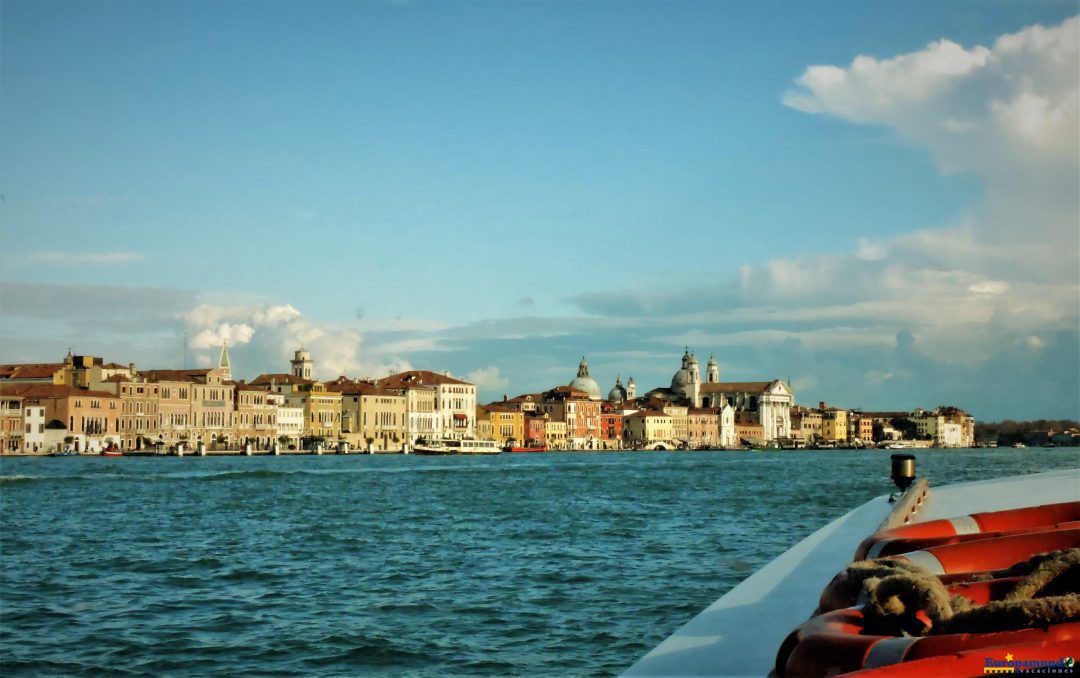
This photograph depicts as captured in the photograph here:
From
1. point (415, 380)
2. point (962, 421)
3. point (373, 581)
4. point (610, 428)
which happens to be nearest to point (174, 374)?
point (415, 380)

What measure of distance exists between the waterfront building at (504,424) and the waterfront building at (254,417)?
20.5m

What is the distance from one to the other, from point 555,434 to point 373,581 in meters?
92.7

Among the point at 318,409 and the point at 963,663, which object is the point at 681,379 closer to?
the point at 318,409

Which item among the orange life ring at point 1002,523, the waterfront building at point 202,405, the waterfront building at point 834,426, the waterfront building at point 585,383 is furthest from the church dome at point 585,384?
the orange life ring at point 1002,523

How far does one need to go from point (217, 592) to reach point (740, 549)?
5554 millimetres

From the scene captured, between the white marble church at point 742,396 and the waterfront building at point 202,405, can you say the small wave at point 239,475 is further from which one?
the white marble church at point 742,396

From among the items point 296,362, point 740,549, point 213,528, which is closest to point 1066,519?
point 740,549

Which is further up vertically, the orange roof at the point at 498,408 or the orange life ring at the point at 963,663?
the orange roof at the point at 498,408

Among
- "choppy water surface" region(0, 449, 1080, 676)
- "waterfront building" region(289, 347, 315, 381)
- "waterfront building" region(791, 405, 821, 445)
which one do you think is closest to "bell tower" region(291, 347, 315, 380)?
"waterfront building" region(289, 347, 315, 381)

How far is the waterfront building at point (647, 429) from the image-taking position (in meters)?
109

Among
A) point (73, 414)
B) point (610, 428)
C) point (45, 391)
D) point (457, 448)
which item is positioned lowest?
point (457, 448)

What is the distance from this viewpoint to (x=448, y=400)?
9319cm

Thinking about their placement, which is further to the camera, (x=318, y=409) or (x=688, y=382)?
(x=688, y=382)
